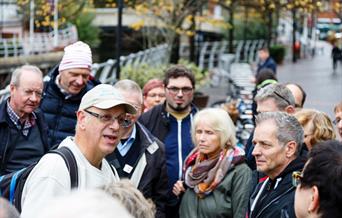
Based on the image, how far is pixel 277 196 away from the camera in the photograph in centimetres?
431

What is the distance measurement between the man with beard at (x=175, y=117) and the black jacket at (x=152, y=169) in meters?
0.69

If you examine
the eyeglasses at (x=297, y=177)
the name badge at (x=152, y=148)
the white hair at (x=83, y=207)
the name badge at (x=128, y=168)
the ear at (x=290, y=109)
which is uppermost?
the ear at (x=290, y=109)

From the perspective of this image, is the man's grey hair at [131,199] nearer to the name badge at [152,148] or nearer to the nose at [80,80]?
the name badge at [152,148]

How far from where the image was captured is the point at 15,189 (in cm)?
397

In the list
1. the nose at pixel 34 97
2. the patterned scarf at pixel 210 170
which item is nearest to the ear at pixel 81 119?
the patterned scarf at pixel 210 170

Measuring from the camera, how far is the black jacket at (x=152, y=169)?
514 cm

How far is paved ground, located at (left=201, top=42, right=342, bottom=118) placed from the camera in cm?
2103

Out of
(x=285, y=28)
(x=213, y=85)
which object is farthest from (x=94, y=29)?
(x=285, y=28)

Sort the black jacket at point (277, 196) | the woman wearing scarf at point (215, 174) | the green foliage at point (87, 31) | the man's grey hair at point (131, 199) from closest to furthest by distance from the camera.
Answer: the man's grey hair at point (131, 199) → the black jacket at point (277, 196) → the woman wearing scarf at point (215, 174) → the green foliage at point (87, 31)

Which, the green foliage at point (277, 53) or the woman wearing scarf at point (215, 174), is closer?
the woman wearing scarf at point (215, 174)

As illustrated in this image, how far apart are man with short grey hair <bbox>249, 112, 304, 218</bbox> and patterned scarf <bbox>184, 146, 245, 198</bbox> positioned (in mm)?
450

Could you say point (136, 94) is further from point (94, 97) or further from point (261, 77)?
point (261, 77)

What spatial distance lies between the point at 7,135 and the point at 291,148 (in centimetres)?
218

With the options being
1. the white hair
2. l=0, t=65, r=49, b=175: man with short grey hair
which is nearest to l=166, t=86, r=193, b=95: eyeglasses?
l=0, t=65, r=49, b=175: man with short grey hair
